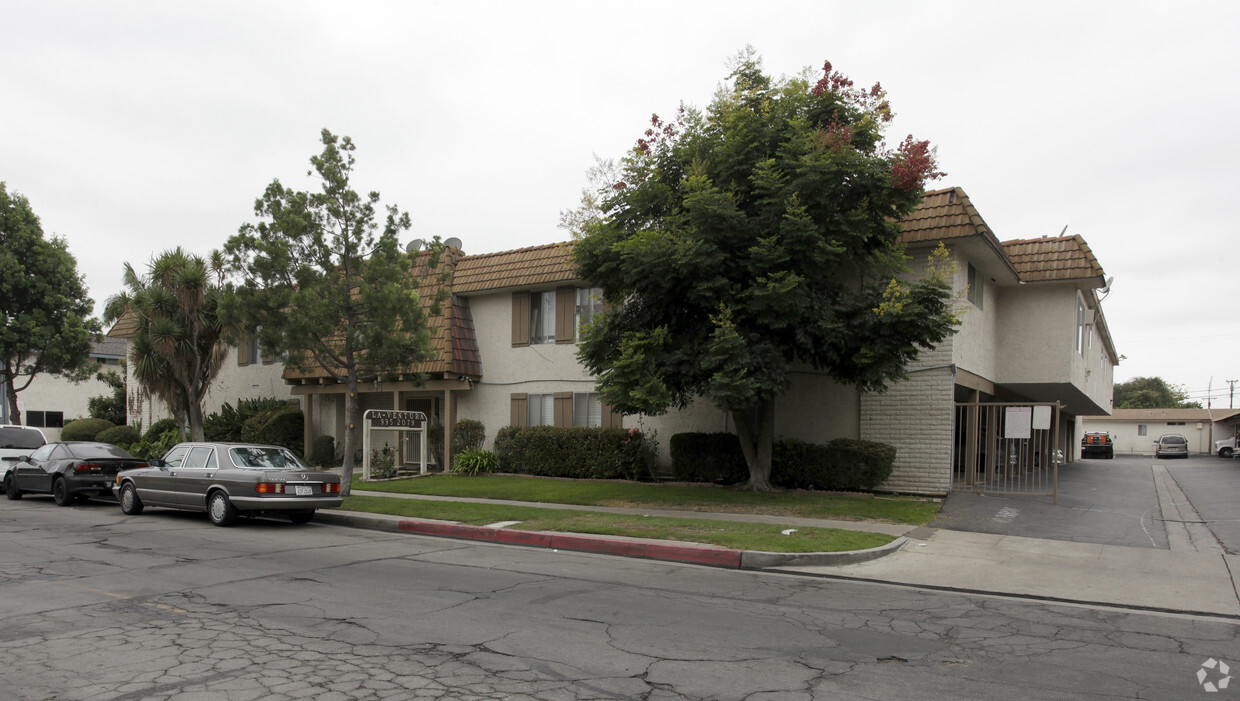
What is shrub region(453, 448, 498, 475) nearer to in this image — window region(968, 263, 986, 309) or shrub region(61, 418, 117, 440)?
window region(968, 263, 986, 309)

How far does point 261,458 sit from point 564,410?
895cm

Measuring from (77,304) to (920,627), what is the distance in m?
29.7

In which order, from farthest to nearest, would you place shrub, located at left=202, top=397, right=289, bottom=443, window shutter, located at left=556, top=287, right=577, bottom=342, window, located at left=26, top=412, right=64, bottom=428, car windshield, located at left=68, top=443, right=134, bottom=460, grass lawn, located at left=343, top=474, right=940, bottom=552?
window, located at left=26, top=412, right=64, bottom=428 → shrub, located at left=202, top=397, right=289, bottom=443 → window shutter, located at left=556, top=287, right=577, bottom=342 → car windshield, located at left=68, top=443, right=134, bottom=460 → grass lawn, located at left=343, top=474, right=940, bottom=552

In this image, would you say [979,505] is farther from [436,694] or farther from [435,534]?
[436,694]

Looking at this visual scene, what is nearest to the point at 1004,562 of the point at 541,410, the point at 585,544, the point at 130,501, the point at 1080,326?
the point at 585,544

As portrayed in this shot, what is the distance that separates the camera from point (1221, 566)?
10016 millimetres

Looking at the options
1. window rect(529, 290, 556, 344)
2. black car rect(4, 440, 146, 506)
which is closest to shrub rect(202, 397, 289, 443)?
black car rect(4, 440, 146, 506)

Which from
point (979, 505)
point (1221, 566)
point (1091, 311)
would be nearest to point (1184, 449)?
point (1091, 311)

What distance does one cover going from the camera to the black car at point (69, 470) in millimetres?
16484

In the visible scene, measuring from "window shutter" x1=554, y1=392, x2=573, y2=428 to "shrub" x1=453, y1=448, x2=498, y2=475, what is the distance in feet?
7.01

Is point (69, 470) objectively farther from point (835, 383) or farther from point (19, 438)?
point (835, 383)

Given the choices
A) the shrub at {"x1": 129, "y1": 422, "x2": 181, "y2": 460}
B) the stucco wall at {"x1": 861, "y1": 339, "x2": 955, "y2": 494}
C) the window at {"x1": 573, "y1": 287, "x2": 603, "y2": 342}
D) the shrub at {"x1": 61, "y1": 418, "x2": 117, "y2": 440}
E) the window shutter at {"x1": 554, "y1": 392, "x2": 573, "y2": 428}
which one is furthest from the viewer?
the shrub at {"x1": 61, "y1": 418, "x2": 117, "y2": 440}

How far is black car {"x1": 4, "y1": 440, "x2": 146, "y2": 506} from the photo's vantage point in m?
16.5

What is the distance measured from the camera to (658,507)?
600 inches
